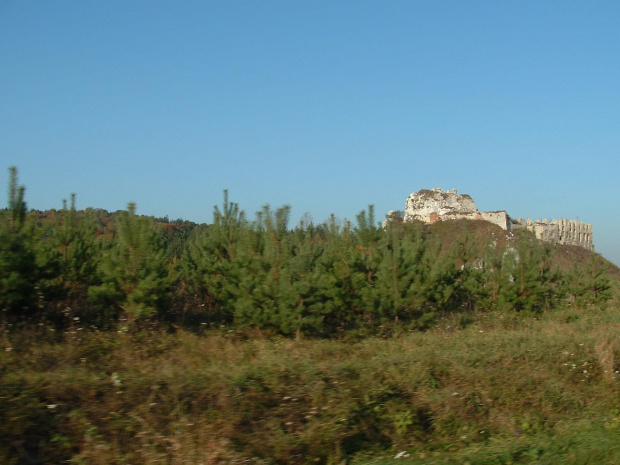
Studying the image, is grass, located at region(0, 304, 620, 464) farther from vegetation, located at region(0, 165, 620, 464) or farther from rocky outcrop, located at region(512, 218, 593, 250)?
rocky outcrop, located at region(512, 218, 593, 250)

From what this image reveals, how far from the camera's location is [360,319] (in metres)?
13.9

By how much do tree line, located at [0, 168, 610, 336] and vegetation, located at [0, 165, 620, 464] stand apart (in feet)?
0.15

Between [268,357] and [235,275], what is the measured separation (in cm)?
361

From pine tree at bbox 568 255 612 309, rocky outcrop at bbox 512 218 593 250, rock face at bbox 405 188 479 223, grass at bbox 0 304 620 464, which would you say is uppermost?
rock face at bbox 405 188 479 223

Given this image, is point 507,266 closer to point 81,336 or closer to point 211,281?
point 211,281

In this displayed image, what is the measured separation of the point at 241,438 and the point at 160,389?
4.11 feet

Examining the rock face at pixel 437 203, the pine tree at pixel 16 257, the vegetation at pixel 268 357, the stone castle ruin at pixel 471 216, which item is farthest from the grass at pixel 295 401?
the rock face at pixel 437 203

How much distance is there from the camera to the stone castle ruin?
174 ft

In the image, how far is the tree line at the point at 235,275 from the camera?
10.4 meters

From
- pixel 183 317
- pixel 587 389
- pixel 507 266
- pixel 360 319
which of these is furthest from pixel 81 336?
pixel 507 266

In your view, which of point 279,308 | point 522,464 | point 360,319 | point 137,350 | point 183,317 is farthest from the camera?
point 360,319

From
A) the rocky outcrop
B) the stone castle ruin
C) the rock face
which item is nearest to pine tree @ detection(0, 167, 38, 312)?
the stone castle ruin

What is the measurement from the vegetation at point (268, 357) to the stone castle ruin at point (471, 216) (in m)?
34.7

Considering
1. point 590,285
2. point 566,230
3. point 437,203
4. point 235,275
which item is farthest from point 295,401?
point 437,203
